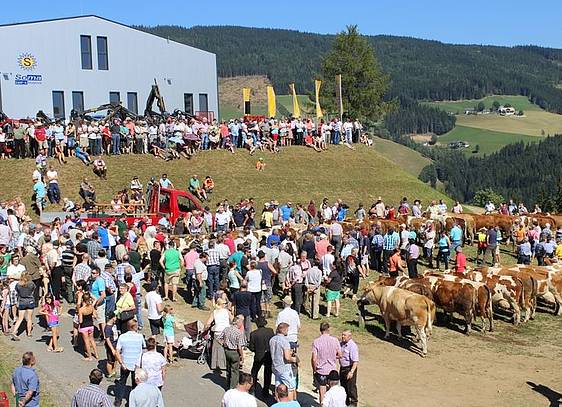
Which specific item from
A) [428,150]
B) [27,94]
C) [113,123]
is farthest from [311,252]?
[428,150]

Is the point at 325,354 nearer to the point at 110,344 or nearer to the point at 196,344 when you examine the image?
the point at 196,344

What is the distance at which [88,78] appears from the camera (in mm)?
42750

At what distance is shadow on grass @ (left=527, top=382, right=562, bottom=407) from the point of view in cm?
1442

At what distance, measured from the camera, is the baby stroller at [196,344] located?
14.9 meters

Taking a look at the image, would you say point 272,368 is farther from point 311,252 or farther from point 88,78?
point 88,78

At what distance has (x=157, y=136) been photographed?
114 ft

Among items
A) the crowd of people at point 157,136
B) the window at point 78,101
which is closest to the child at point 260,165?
the crowd of people at point 157,136

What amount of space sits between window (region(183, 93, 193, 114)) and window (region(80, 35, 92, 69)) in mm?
7609

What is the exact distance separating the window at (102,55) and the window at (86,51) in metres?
0.58

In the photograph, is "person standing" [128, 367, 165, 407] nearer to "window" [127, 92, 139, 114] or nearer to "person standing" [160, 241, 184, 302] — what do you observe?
"person standing" [160, 241, 184, 302]

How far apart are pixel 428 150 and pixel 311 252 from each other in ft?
529

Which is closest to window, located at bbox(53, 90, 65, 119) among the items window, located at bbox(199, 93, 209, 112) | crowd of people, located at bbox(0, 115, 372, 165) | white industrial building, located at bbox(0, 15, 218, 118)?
white industrial building, located at bbox(0, 15, 218, 118)

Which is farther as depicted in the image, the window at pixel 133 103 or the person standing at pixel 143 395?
the window at pixel 133 103

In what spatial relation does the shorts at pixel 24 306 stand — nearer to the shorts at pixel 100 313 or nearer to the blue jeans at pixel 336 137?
the shorts at pixel 100 313
